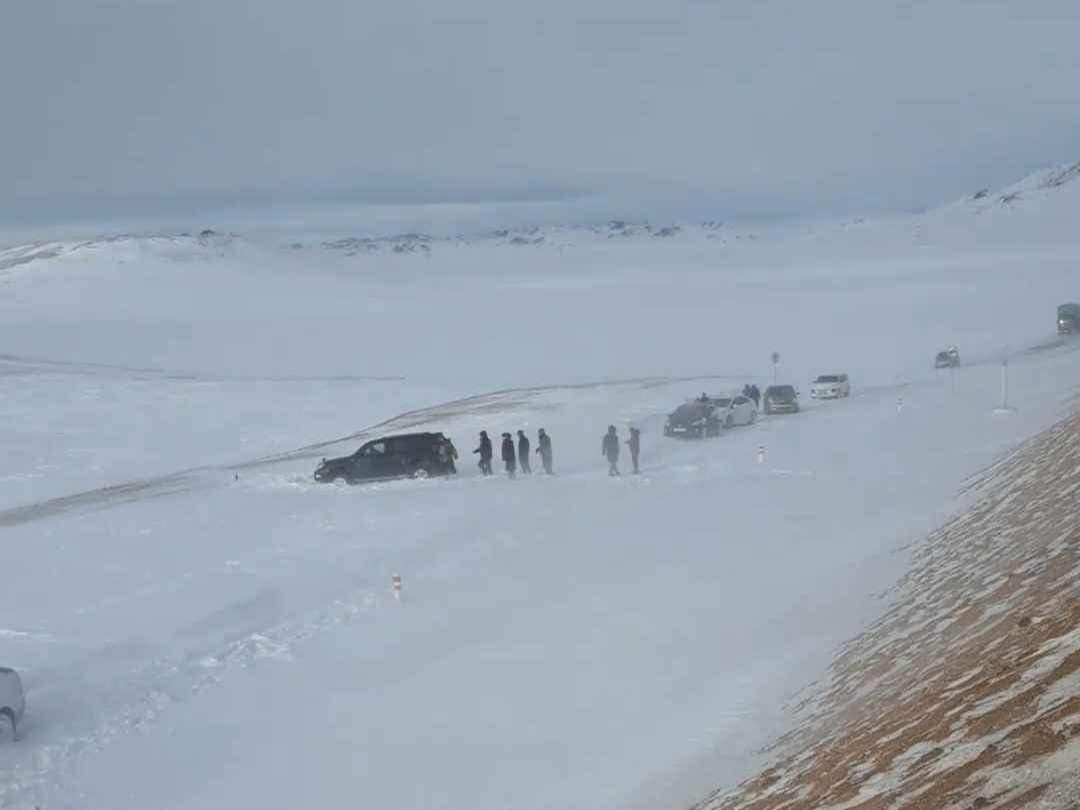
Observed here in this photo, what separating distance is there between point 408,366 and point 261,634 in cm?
4900

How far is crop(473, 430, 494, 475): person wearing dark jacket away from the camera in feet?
95.0

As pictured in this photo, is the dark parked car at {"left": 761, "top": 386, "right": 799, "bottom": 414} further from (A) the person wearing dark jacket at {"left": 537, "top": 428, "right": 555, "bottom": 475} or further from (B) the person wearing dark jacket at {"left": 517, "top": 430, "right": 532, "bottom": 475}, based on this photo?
(B) the person wearing dark jacket at {"left": 517, "top": 430, "right": 532, "bottom": 475}

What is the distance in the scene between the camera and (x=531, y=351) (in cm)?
6794

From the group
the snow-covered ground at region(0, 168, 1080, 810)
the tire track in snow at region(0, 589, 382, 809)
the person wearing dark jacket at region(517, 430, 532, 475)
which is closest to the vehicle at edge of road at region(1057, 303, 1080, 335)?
the snow-covered ground at region(0, 168, 1080, 810)

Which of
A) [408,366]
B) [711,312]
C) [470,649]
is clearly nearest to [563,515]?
[470,649]

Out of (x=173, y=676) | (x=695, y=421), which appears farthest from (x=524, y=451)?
(x=173, y=676)

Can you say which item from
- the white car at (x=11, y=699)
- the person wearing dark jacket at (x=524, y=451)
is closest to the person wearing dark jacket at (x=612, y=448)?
the person wearing dark jacket at (x=524, y=451)

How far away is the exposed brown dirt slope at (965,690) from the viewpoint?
5.63 metres

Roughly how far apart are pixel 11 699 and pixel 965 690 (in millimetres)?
9545

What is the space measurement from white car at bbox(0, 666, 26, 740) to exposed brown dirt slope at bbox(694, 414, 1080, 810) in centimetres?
746

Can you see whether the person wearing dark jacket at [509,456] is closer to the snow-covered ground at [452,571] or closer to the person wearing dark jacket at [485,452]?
the snow-covered ground at [452,571]

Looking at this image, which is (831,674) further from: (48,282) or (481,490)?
(48,282)

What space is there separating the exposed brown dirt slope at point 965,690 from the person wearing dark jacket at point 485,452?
1474cm

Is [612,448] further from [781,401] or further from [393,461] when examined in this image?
[781,401]
